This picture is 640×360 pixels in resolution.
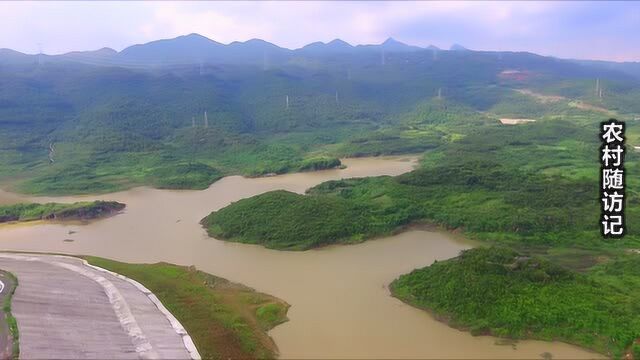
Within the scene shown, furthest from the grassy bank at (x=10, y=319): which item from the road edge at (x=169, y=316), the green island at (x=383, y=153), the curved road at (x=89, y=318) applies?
the green island at (x=383, y=153)

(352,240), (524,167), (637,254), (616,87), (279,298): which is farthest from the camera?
(616,87)

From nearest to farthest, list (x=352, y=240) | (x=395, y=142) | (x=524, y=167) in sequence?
(x=352, y=240) < (x=524, y=167) < (x=395, y=142)

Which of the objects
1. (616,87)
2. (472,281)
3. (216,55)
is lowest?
(472,281)

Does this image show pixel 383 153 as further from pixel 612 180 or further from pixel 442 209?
pixel 612 180

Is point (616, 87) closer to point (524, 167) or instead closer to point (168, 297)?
point (524, 167)

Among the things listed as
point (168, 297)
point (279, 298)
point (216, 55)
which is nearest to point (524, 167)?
point (279, 298)

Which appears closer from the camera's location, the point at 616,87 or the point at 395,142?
the point at 395,142

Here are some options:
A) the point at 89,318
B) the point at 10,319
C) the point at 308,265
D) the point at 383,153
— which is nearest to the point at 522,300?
the point at 308,265
